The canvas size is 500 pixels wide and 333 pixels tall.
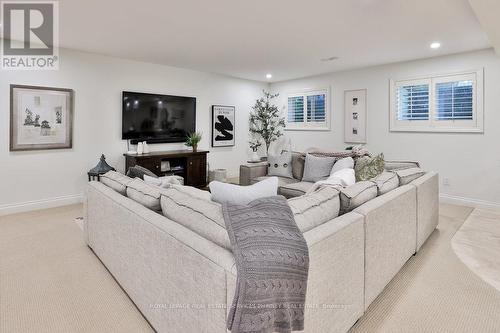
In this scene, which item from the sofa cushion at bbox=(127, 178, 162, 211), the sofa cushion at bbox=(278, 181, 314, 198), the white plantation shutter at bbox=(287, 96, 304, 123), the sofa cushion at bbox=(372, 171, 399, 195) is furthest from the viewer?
the white plantation shutter at bbox=(287, 96, 304, 123)

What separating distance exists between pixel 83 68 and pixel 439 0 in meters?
4.63

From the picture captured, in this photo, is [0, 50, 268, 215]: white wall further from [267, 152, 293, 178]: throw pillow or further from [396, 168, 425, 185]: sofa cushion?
[396, 168, 425, 185]: sofa cushion

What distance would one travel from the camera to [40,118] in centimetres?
424

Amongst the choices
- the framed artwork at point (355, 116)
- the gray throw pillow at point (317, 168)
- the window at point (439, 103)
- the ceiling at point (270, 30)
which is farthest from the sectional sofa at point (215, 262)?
the framed artwork at point (355, 116)

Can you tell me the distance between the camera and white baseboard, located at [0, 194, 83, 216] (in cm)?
411

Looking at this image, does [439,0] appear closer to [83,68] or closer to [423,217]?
[423,217]

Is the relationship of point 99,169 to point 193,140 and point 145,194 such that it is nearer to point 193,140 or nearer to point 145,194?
point 193,140

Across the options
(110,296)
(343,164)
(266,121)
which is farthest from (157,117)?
(110,296)

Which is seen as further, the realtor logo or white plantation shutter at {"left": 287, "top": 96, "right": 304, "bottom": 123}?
white plantation shutter at {"left": 287, "top": 96, "right": 304, "bottom": 123}

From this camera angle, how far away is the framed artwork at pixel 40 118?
13.3ft

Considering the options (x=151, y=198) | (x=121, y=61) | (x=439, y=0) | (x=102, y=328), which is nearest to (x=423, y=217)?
(x=439, y=0)

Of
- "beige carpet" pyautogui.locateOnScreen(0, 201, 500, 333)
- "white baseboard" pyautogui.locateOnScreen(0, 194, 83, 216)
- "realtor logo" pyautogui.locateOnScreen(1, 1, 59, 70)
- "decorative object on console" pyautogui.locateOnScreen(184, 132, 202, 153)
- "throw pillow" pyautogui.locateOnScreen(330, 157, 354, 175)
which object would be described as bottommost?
"beige carpet" pyautogui.locateOnScreen(0, 201, 500, 333)

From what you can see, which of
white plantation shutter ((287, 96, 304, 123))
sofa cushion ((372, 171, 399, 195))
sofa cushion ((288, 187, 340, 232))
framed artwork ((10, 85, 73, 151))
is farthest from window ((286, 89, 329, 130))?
sofa cushion ((288, 187, 340, 232))

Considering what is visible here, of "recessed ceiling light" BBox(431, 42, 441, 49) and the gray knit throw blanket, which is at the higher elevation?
"recessed ceiling light" BBox(431, 42, 441, 49)
